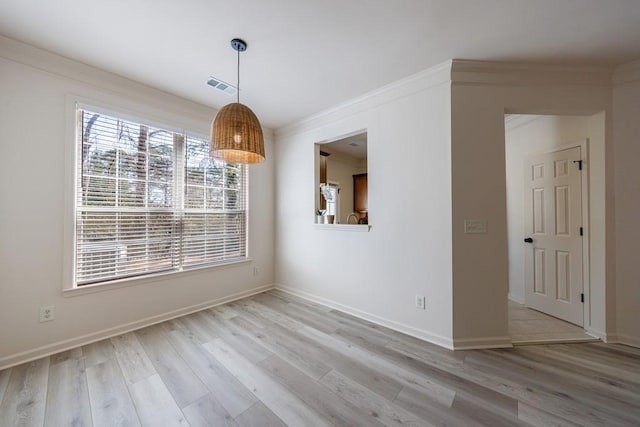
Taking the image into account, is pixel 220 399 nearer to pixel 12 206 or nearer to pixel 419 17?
pixel 12 206

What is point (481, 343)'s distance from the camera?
88.6 inches

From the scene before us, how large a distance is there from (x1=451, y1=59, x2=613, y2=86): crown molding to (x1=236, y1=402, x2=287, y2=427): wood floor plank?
10.0 feet

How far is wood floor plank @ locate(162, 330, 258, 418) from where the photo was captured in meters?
1.60

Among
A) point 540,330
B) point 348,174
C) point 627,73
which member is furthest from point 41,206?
point 627,73

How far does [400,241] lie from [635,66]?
8.69 ft

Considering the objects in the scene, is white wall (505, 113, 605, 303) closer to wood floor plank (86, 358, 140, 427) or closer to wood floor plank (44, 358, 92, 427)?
wood floor plank (86, 358, 140, 427)

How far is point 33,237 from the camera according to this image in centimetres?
211

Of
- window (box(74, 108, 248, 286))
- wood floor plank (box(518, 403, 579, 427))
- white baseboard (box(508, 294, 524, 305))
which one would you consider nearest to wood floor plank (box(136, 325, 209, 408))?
window (box(74, 108, 248, 286))

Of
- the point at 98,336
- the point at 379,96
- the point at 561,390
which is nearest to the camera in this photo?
the point at 561,390

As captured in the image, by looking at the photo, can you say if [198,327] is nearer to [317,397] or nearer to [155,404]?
[155,404]

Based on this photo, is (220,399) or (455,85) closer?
(220,399)

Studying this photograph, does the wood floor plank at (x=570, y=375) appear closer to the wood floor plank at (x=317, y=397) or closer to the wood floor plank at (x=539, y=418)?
the wood floor plank at (x=539, y=418)

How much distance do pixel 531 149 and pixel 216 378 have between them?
A: 4396 mm

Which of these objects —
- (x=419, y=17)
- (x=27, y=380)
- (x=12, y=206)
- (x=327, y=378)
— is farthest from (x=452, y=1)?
(x=27, y=380)
